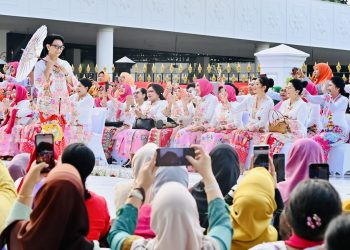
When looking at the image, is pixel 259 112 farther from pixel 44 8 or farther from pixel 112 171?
pixel 44 8

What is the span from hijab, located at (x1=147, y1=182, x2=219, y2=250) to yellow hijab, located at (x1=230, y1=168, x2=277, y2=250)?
618 millimetres

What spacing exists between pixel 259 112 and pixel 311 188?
689cm

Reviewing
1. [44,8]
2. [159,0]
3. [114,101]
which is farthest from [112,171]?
[159,0]

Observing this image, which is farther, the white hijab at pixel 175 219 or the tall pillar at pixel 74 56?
the tall pillar at pixel 74 56

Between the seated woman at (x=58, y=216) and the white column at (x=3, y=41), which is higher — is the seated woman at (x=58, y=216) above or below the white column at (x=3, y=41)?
below

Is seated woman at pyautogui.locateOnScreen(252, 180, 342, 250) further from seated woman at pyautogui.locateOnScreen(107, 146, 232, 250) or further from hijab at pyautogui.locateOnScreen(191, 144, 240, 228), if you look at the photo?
hijab at pyautogui.locateOnScreen(191, 144, 240, 228)

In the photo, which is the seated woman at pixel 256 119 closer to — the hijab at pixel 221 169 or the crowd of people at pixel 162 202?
the crowd of people at pixel 162 202

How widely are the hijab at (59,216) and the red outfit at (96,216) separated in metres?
0.89

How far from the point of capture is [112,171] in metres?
8.98

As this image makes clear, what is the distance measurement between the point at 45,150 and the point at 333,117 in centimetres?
656

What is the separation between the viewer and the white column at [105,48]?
20.1m

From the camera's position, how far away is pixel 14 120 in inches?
394

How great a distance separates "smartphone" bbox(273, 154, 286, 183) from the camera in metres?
4.21

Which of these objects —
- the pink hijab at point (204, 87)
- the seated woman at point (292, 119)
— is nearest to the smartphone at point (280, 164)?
the seated woman at point (292, 119)
